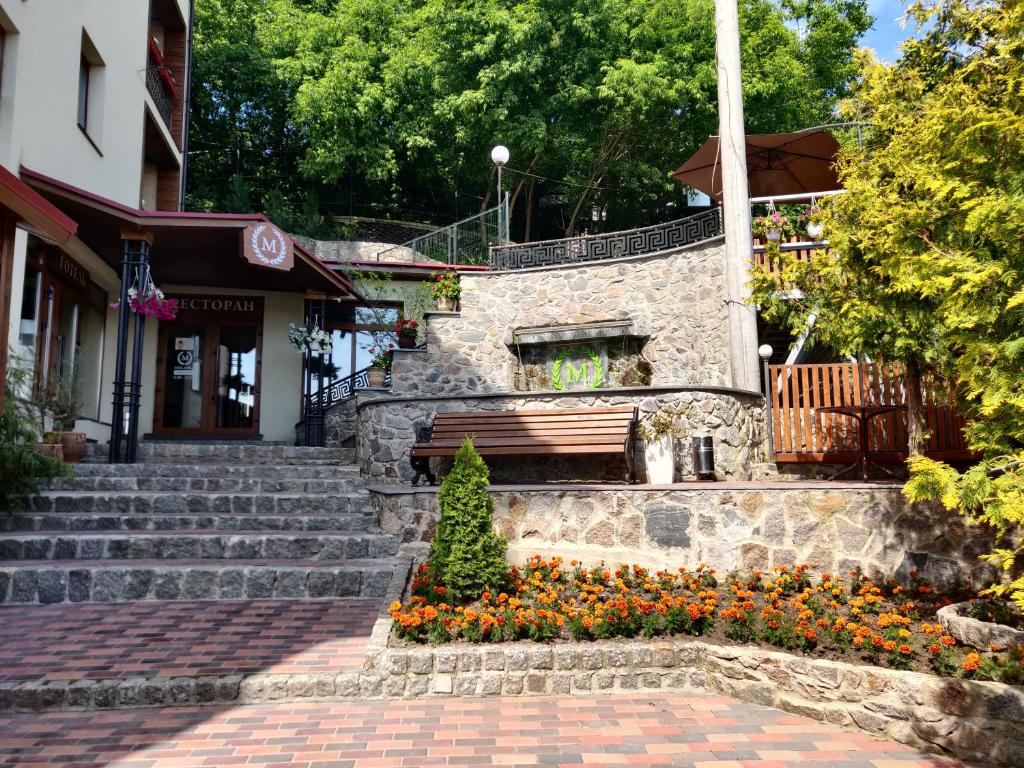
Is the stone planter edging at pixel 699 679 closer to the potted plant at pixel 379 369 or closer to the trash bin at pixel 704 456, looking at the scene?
the trash bin at pixel 704 456

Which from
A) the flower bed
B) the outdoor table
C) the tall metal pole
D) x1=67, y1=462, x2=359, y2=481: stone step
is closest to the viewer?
the flower bed

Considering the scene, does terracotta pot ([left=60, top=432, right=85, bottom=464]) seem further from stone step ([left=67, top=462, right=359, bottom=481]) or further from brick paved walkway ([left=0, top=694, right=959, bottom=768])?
brick paved walkway ([left=0, top=694, right=959, bottom=768])

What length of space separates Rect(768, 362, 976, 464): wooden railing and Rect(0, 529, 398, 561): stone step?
4.69 metres

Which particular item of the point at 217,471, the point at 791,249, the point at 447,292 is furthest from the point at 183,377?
the point at 791,249

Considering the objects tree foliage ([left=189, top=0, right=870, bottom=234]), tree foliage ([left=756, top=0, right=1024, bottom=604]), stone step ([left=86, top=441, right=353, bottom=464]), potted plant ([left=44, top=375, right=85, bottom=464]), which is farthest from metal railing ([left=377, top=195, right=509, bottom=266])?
tree foliage ([left=756, top=0, right=1024, bottom=604])

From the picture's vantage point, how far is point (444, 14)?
19.9m

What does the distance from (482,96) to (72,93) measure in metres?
11.1

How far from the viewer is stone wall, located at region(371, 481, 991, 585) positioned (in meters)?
5.82

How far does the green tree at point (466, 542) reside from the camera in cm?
536

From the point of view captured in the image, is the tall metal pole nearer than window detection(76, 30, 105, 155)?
Yes

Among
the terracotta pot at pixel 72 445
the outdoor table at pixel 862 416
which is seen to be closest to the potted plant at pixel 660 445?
the outdoor table at pixel 862 416

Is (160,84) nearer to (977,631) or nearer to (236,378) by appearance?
(236,378)

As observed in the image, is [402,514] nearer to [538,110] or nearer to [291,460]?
[291,460]

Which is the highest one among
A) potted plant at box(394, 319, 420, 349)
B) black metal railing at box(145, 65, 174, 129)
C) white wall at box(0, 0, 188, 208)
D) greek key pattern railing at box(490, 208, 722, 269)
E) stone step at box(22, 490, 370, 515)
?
black metal railing at box(145, 65, 174, 129)
